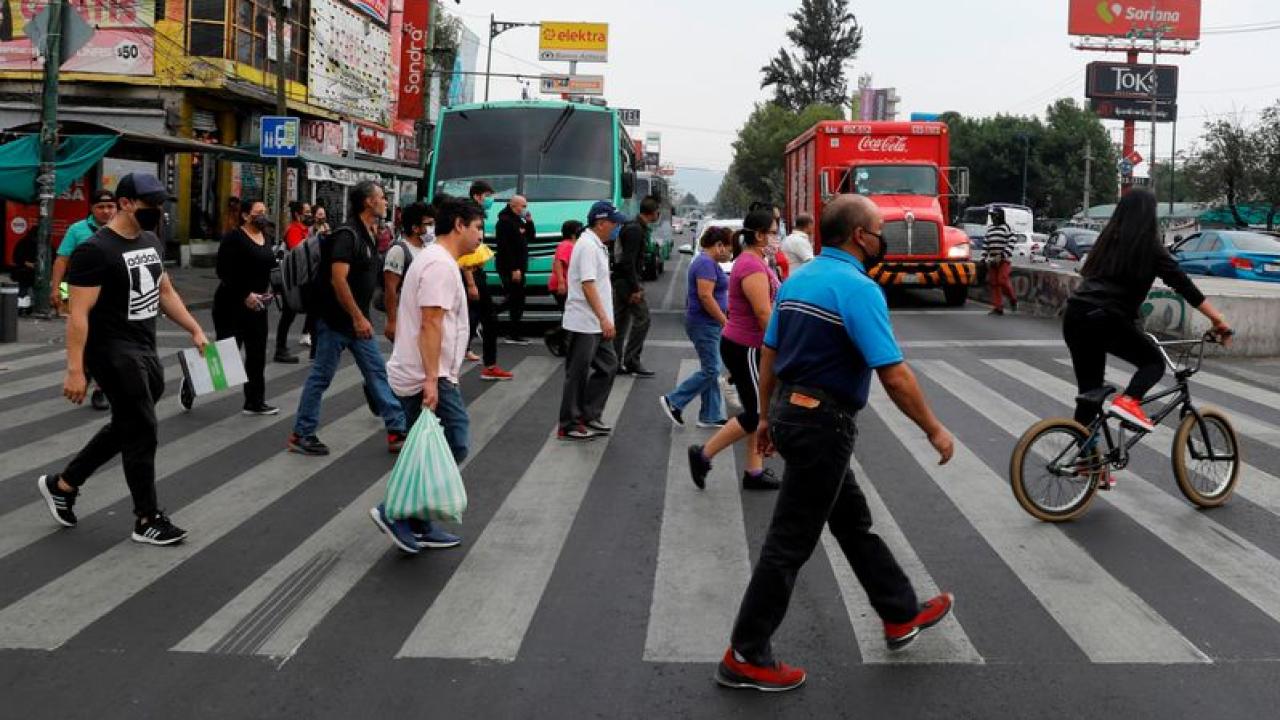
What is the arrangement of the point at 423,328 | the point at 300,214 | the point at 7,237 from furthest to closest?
the point at 7,237 → the point at 300,214 → the point at 423,328

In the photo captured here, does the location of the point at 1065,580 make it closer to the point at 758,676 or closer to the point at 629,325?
the point at 758,676

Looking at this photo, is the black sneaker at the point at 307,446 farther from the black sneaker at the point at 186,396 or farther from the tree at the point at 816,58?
the tree at the point at 816,58

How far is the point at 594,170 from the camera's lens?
17578mm

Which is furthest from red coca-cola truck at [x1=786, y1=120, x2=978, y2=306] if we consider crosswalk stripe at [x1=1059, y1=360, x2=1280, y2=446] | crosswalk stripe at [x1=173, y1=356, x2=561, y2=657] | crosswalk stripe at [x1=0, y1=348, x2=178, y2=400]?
crosswalk stripe at [x1=173, y1=356, x2=561, y2=657]

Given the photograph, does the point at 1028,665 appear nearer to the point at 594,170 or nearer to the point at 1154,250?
the point at 1154,250

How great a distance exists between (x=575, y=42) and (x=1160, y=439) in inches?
3097

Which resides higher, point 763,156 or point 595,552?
point 763,156

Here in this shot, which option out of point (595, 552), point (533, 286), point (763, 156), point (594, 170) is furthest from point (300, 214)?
point (763, 156)

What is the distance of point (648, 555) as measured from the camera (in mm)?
6086

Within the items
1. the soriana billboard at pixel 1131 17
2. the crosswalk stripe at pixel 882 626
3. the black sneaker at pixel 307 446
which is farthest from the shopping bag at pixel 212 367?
the soriana billboard at pixel 1131 17

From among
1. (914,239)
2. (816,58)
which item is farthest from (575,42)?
(914,239)

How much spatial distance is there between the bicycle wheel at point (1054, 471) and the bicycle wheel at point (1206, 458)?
62cm

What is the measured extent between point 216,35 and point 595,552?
2611 centimetres

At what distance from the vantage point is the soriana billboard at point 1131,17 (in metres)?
76.7
